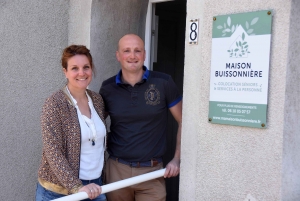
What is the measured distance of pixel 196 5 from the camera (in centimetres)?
314

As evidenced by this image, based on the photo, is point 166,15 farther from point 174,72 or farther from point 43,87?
point 43,87

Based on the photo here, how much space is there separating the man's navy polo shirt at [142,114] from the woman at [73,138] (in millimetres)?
226

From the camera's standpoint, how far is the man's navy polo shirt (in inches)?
132

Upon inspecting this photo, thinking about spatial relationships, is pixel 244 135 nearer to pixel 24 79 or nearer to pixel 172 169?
pixel 172 169

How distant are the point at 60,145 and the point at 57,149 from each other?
0.04m

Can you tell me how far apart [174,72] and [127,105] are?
205cm

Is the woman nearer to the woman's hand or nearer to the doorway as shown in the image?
the woman's hand

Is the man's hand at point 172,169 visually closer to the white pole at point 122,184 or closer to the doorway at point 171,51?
the white pole at point 122,184

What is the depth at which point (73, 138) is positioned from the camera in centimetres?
296

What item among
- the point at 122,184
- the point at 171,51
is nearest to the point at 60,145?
the point at 122,184

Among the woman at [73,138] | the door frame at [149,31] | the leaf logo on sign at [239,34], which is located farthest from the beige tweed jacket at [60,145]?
the door frame at [149,31]

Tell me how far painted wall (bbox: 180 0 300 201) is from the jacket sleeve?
0.89 metres

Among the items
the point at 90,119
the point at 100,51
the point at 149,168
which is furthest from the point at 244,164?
the point at 100,51

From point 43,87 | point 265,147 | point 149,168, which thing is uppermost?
point 43,87
